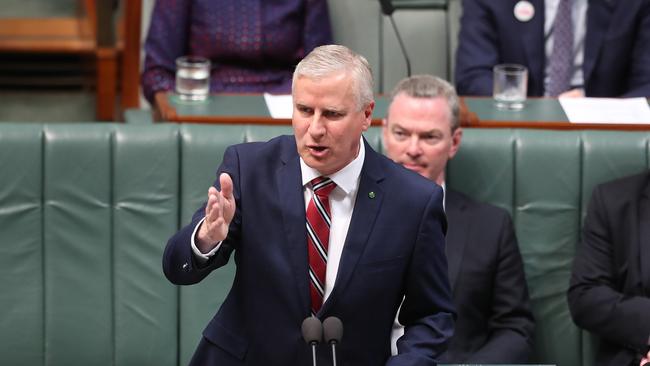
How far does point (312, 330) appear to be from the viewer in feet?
6.48

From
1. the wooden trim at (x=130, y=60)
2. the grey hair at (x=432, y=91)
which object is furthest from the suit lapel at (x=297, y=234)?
the wooden trim at (x=130, y=60)

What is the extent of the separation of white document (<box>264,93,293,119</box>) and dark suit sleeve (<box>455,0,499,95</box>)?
64 centimetres

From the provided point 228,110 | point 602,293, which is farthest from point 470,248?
point 228,110

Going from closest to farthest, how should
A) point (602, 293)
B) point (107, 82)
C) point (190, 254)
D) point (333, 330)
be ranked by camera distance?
point (333, 330) < point (190, 254) < point (602, 293) < point (107, 82)

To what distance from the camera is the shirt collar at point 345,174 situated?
217cm

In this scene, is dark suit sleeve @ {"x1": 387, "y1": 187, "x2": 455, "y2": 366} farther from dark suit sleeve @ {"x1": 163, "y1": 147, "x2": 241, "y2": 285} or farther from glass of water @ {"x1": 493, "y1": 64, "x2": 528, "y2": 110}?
glass of water @ {"x1": 493, "y1": 64, "x2": 528, "y2": 110}

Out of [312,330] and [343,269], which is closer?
[312,330]

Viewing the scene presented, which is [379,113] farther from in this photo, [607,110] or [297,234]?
[297,234]

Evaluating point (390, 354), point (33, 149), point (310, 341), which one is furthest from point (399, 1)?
point (310, 341)

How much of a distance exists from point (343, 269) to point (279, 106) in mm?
1254

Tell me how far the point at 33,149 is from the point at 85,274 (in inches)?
12.7

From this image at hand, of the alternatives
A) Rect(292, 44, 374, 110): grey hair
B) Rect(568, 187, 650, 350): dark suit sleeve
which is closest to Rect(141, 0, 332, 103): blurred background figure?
Rect(568, 187, 650, 350): dark suit sleeve

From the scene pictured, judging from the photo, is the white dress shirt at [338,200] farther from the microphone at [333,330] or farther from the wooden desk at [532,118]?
the wooden desk at [532,118]

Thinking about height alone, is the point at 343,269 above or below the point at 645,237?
above
